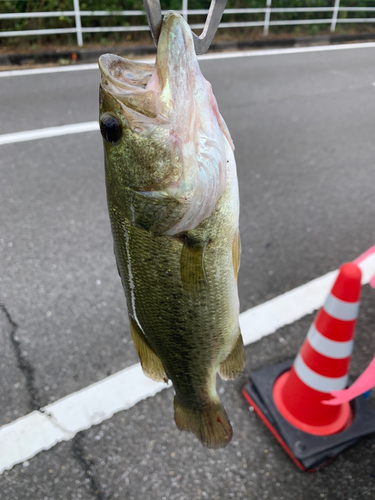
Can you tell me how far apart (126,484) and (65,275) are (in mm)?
1672

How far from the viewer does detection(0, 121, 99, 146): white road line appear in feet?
16.5

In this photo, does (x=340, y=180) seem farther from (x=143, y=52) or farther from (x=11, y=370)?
(x=143, y=52)

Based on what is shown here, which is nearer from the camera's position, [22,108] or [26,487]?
[26,487]

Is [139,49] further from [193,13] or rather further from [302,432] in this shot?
[302,432]

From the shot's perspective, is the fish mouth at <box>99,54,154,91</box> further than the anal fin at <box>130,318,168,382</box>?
No

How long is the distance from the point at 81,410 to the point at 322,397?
1.32m

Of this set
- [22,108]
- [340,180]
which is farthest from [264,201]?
[22,108]

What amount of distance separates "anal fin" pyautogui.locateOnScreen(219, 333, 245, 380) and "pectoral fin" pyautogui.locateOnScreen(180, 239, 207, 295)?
326 mm

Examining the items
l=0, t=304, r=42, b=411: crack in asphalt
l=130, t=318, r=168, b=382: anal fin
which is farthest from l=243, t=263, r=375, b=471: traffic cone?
l=0, t=304, r=42, b=411: crack in asphalt

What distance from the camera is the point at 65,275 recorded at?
3209 millimetres

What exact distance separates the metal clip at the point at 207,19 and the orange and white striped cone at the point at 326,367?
1.39 meters

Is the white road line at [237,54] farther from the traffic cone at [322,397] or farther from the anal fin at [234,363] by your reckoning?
the anal fin at [234,363]

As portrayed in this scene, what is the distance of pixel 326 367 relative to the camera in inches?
81.8

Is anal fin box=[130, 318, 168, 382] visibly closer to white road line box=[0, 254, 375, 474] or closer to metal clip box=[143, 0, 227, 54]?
metal clip box=[143, 0, 227, 54]
